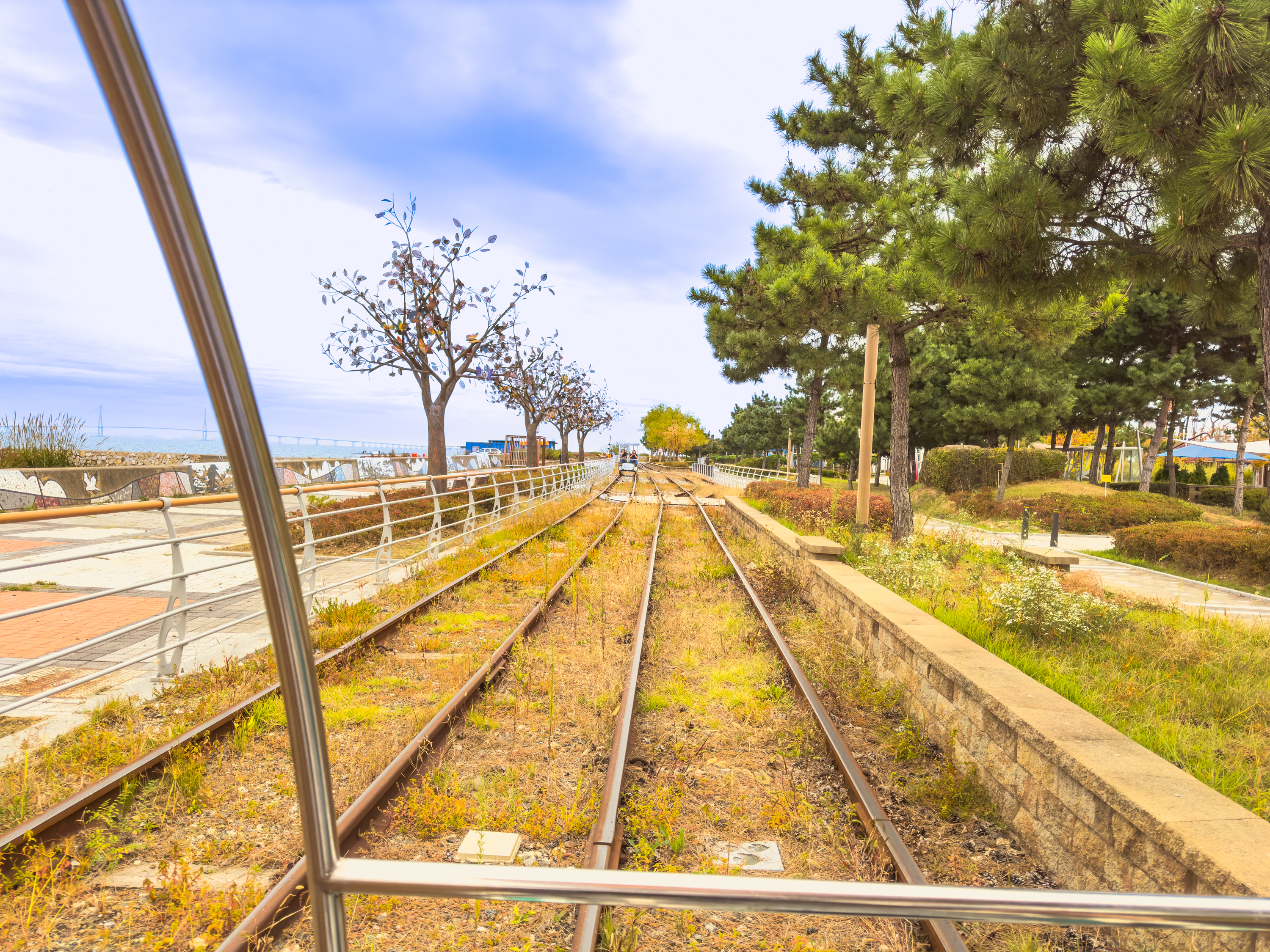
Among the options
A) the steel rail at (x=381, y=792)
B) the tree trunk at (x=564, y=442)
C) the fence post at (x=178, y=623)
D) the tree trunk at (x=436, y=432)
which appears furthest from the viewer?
the tree trunk at (x=564, y=442)

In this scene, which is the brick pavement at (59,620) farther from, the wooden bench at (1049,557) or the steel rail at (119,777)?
the wooden bench at (1049,557)

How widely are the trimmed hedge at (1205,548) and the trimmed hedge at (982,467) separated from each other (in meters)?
13.2

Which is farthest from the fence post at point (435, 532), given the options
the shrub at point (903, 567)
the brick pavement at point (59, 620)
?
the shrub at point (903, 567)

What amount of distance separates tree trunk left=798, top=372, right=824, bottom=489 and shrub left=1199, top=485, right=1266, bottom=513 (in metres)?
14.7

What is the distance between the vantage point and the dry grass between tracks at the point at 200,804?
9.16 feet

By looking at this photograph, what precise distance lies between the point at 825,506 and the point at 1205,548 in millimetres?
6733

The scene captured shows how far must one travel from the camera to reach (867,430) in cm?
1228

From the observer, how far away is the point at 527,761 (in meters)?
4.40

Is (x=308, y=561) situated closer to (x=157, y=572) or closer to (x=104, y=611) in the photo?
(x=104, y=611)

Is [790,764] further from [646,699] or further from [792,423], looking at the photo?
[792,423]

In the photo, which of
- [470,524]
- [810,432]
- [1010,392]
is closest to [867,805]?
[470,524]

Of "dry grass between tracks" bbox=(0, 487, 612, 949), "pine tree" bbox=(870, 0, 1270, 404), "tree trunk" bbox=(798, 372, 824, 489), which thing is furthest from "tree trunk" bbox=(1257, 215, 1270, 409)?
"tree trunk" bbox=(798, 372, 824, 489)

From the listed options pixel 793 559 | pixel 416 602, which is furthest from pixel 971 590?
pixel 416 602

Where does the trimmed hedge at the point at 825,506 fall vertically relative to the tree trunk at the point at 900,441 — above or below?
below
